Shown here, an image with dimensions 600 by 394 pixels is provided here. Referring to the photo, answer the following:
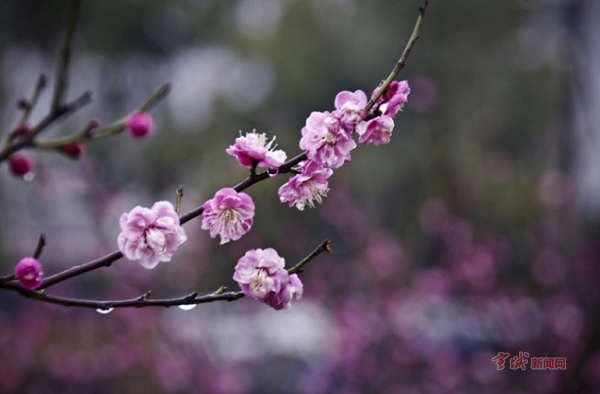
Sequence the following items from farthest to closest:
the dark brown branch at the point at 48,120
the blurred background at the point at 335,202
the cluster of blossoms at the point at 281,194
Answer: the blurred background at the point at 335,202 → the cluster of blossoms at the point at 281,194 → the dark brown branch at the point at 48,120

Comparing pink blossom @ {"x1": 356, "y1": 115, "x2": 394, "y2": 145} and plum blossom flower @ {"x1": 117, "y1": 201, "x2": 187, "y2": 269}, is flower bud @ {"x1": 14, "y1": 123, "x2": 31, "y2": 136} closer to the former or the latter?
plum blossom flower @ {"x1": 117, "y1": 201, "x2": 187, "y2": 269}

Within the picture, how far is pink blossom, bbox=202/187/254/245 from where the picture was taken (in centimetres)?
78

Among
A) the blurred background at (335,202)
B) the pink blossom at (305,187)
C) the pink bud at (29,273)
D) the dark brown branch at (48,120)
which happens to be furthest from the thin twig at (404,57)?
the blurred background at (335,202)

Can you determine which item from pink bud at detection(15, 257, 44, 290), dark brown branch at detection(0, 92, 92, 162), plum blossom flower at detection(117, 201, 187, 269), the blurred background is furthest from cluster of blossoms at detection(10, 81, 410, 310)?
the blurred background

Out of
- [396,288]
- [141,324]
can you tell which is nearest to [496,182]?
[396,288]

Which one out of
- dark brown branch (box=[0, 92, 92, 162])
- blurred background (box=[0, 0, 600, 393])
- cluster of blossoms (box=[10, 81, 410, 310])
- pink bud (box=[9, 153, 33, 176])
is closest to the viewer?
dark brown branch (box=[0, 92, 92, 162])

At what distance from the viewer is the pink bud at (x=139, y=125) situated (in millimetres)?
570

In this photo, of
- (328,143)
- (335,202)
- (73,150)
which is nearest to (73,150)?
(73,150)

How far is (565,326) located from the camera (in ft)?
7.14

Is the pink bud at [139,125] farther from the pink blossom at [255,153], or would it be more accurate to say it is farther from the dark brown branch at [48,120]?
the pink blossom at [255,153]

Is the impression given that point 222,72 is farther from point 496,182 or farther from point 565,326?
point 565,326

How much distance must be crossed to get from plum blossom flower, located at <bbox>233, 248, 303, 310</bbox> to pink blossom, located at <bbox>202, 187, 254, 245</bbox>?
0.15ft

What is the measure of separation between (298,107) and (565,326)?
5.90 meters

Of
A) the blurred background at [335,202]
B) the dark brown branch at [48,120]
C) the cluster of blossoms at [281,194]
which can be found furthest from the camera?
the blurred background at [335,202]
